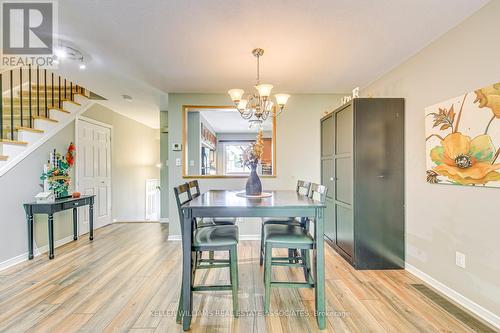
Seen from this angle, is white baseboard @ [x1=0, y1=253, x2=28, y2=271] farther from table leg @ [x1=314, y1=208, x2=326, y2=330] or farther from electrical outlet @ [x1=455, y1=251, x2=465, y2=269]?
electrical outlet @ [x1=455, y1=251, x2=465, y2=269]

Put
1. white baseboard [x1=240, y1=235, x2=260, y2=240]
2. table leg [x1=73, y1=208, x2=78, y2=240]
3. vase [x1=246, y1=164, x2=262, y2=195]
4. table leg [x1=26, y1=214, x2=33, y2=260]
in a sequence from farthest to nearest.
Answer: white baseboard [x1=240, y1=235, x2=260, y2=240], table leg [x1=73, y1=208, x2=78, y2=240], table leg [x1=26, y1=214, x2=33, y2=260], vase [x1=246, y1=164, x2=262, y2=195]

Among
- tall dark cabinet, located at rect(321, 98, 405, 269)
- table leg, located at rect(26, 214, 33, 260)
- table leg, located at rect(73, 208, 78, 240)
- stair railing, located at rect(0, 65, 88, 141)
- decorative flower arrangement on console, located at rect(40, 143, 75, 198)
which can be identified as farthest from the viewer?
table leg, located at rect(73, 208, 78, 240)

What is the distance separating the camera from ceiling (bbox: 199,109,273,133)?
4770 millimetres

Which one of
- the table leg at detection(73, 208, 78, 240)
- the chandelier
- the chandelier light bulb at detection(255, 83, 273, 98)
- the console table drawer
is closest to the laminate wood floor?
the console table drawer

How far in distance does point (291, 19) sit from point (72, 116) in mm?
3773

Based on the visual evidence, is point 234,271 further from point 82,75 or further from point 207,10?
point 82,75

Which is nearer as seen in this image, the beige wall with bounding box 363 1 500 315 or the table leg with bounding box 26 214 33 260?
the beige wall with bounding box 363 1 500 315

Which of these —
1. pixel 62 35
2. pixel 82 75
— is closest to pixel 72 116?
pixel 82 75

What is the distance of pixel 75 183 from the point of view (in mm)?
3914

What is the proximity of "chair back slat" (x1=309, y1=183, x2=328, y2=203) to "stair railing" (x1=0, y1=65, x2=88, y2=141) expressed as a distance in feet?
12.1

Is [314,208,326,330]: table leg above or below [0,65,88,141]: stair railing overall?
below

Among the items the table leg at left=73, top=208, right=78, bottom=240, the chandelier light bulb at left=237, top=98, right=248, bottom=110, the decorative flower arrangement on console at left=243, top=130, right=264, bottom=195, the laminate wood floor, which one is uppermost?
the chandelier light bulb at left=237, top=98, right=248, bottom=110

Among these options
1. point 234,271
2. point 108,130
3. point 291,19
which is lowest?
point 234,271

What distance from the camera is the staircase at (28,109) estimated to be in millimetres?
2894
